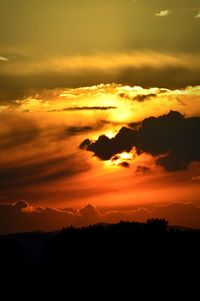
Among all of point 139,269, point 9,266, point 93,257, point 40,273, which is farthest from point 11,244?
point 139,269

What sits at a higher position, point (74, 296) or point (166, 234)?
point (166, 234)

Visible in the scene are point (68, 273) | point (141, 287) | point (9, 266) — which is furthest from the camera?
point (9, 266)

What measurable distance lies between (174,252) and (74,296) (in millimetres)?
13590

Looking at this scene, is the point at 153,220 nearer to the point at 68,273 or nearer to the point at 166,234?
the point at 166,234

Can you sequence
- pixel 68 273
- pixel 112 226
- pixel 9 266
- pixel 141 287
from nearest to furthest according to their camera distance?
pixel 141 287
pixel 68 273
pixel 112 226
pixel 9 266

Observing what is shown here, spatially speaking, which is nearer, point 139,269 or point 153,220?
point 139,269

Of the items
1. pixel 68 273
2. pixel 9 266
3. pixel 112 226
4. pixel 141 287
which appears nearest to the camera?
pixel 141 287

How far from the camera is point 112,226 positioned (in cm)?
9012

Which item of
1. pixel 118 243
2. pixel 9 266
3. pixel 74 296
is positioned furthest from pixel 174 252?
pixel 9 266

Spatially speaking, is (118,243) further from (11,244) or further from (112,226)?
(11,244)

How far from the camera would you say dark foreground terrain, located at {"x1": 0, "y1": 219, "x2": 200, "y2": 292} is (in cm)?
7788

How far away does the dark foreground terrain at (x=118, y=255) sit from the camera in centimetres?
7788

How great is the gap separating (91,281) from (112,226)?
1158 centimetres

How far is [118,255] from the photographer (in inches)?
3226
